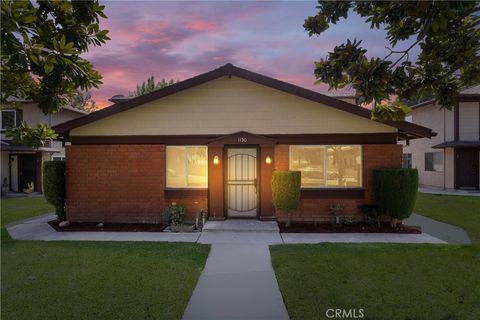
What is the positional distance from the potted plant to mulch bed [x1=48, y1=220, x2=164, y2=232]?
5699 mm

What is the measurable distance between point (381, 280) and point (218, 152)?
22.1 feet

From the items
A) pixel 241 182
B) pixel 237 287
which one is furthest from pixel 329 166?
pixel 237 287

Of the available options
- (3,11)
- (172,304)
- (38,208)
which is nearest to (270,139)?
(172,304)

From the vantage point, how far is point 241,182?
11406mm

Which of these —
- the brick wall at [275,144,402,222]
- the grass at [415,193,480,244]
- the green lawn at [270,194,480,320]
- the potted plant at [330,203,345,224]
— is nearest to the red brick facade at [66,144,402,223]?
the brick wall at [275,144,402,222]

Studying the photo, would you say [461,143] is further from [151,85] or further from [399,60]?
[151,85]

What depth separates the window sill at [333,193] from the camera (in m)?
10.9

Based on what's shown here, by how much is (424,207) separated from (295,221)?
7736 mm

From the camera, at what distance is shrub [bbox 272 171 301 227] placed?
398 inches

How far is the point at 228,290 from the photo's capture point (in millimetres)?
5551

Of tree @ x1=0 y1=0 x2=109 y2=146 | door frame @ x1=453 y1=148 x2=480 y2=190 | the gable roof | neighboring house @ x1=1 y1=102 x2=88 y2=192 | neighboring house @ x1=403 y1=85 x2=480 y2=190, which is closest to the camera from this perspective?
tree @ x1=0 y1=0 x2=109 y2=146

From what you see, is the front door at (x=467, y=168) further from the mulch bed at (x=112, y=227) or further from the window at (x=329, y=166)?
the mulch bed at (x=112, y=227)

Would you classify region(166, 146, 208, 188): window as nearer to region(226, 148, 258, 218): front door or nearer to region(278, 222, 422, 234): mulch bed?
region(226, 148, 258, 218): front door

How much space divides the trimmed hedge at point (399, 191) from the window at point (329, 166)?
1254 millimetres
